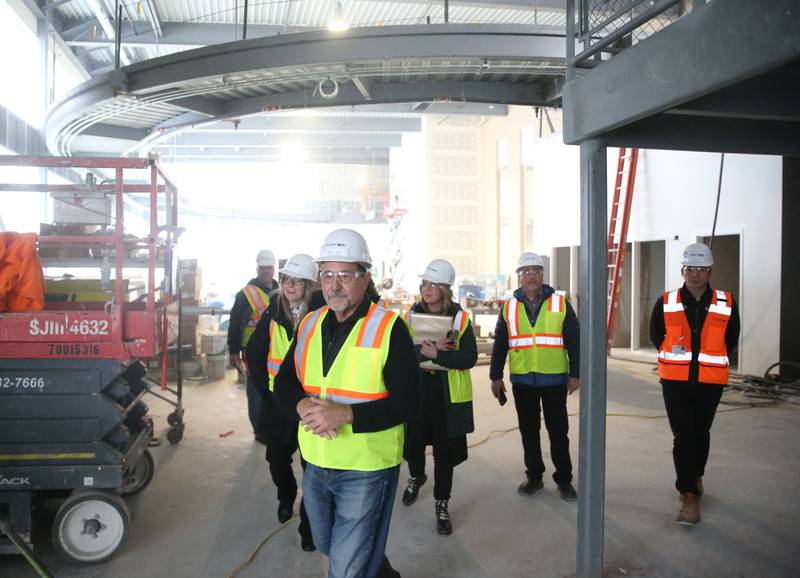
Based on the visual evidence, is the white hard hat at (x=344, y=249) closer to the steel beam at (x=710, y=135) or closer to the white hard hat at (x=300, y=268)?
the steel beam at (x=710, y=135)

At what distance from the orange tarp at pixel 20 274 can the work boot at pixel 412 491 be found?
9.53 feet

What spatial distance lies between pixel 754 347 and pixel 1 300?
9665 mm

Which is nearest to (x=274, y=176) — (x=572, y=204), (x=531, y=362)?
(x=572, y=204)

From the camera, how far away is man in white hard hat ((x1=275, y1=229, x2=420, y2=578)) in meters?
2.50

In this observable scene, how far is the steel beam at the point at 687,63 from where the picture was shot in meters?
2.03

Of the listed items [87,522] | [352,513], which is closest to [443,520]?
[352,513]

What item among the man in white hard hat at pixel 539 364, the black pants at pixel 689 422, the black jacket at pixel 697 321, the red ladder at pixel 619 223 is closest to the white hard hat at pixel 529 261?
the man in white hard hat at pixel 539 364

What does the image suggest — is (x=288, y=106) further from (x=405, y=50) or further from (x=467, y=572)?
(x=467, y=572)

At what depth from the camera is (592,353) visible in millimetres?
3309

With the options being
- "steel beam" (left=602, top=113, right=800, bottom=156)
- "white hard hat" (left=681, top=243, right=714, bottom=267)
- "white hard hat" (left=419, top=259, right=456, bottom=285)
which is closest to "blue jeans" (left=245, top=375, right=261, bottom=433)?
"white hard hat" (left=419, top=259, right=456, bottom=285)

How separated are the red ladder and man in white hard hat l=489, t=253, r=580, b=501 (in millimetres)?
7421

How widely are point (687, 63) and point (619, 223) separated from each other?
10530 mm

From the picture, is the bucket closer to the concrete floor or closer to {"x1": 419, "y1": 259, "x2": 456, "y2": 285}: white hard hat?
the concrete floor

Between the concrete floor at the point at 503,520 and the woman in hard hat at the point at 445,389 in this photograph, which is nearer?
the concrete floor at the point at 503,520
